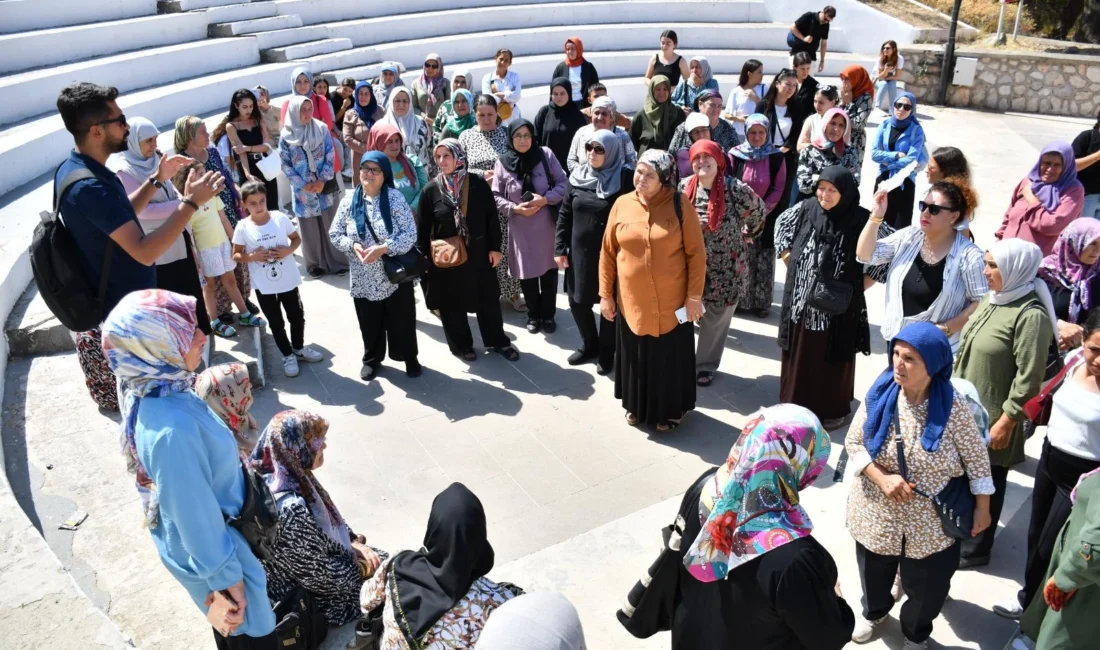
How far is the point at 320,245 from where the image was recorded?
800 centimetres

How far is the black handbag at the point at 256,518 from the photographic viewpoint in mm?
2756

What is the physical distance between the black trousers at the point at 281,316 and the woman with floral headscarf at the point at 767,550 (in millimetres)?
4261

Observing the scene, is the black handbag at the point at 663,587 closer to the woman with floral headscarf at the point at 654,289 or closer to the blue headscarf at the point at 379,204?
the woman with floral headscarf at the point at 654,289

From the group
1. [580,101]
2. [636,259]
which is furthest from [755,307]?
[580,101]

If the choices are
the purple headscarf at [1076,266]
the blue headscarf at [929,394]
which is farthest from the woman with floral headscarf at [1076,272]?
the blue headscarf at [929,394]

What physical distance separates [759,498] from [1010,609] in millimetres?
2107

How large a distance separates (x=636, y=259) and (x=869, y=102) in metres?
4.95

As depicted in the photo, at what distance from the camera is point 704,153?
5531mm

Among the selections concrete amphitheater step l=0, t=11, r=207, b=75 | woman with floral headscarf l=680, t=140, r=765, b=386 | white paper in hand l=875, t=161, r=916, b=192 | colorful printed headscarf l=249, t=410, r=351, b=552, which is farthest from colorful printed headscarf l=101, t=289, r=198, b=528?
concrete amphitheater step l=0, t=11, r=207, b=75

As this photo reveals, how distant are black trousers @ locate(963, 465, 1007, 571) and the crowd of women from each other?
2 centimetres

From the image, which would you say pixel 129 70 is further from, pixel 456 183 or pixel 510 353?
pixel 510 353

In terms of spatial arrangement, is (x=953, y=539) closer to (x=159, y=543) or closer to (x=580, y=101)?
(x=159, y=543)

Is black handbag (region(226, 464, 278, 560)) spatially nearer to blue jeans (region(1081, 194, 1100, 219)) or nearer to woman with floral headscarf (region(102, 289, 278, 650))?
woman with floral headscarf (region(102, 289, 278, 650))

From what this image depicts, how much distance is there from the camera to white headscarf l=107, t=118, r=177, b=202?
17.6ft
